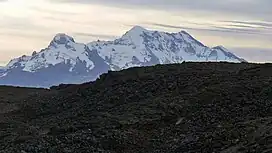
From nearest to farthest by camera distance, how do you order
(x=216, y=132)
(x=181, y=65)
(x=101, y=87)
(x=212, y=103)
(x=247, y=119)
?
(x=216, y=132), (x=247, y=119), (x=212, y=103), (x=101, y=87), (x=181, y=65)

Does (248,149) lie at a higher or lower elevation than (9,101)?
higher

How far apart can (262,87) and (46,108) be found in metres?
17.0

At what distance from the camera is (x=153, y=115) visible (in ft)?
114

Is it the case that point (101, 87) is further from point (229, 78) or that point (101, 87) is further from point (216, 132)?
point (216, 132)

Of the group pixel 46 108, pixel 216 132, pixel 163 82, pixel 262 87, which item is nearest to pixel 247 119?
pixel 216 132

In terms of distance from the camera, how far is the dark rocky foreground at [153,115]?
26.5 metres

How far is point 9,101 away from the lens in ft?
168

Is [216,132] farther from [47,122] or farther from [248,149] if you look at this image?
[47,122]

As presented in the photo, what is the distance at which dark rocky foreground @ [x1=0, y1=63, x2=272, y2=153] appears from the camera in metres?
26.5

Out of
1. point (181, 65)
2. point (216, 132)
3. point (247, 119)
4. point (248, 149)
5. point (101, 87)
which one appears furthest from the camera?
point (181, 65)

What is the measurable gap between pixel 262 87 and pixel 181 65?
59.9 ft

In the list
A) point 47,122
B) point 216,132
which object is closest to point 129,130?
point 216,132

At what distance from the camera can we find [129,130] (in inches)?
1224

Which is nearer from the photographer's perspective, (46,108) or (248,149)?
(248,149)
